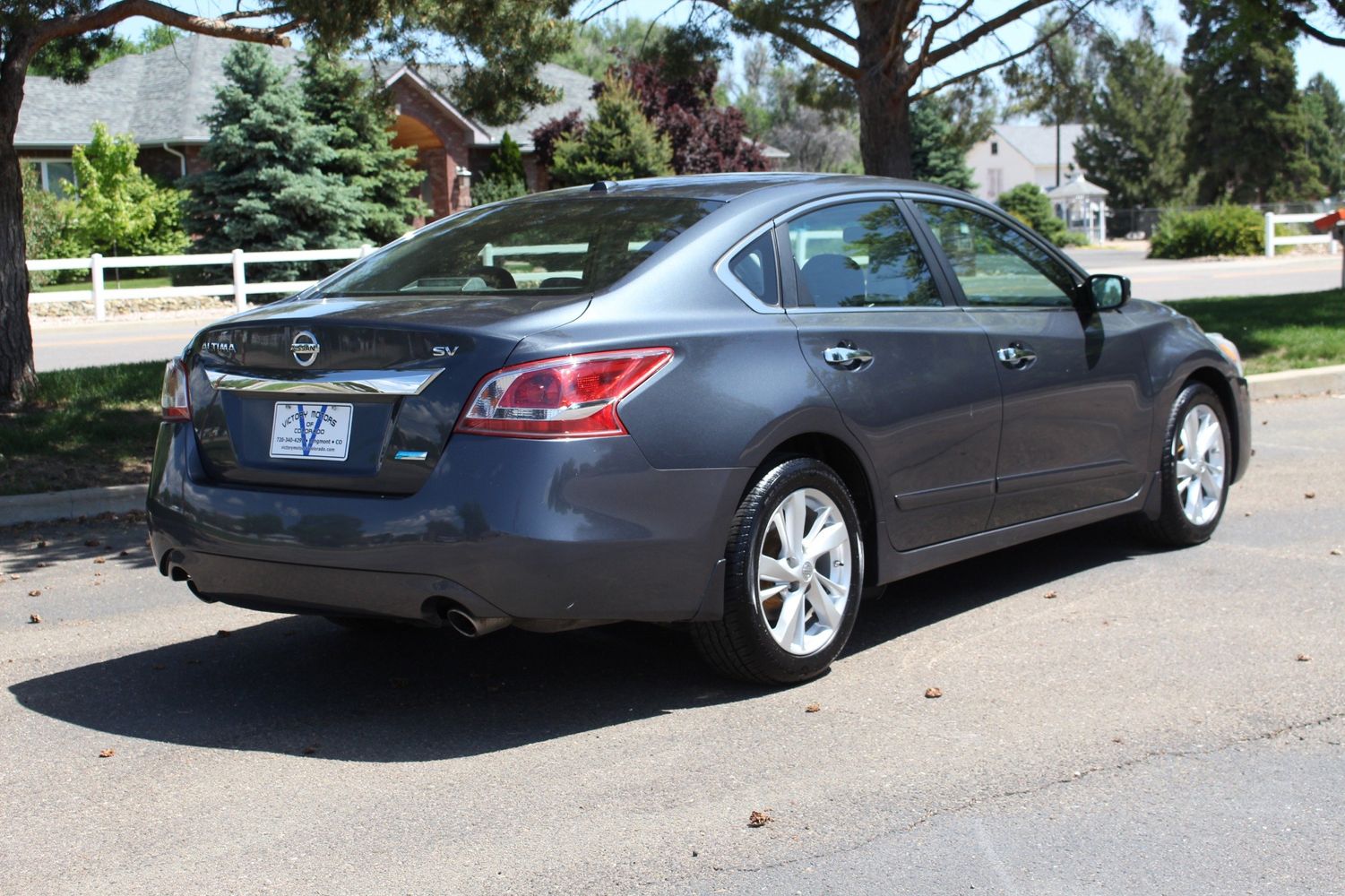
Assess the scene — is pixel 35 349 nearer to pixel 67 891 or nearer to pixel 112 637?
pixel 112 637

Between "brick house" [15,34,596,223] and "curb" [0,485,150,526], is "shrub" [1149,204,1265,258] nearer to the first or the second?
"brick house" [15,34,596,223]

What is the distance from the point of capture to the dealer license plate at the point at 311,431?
14.8 feet

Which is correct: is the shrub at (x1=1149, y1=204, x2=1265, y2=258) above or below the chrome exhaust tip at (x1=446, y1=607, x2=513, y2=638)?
above

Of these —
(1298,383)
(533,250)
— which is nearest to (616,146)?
(1298,383)

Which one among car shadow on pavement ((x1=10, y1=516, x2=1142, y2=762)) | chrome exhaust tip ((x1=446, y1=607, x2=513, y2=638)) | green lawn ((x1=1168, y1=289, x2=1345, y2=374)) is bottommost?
car shadow on pavement ((x1=10, y1=516, x2=1142, y2=762))

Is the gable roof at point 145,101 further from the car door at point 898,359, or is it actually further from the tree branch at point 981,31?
the car door at point 898,359

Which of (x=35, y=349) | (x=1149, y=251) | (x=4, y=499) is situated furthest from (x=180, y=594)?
(x=1149, y=251)

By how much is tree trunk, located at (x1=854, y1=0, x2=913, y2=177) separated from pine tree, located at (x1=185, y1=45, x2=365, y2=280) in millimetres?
18622

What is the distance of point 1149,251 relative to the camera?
45.6 metres

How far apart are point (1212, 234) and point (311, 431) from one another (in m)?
42.5

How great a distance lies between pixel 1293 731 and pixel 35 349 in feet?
61.5

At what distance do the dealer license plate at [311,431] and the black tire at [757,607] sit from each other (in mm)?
1216

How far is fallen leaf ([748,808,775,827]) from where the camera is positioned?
12.6 feet

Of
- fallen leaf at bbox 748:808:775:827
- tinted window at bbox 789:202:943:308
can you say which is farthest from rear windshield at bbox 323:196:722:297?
fallen leaf at bbox 748:808:775:827
